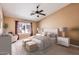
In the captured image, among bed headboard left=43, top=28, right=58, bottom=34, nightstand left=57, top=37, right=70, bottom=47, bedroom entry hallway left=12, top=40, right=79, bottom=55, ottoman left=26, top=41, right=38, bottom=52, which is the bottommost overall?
bedroom entry hallway left=12, top=40, right=79, bottom=55

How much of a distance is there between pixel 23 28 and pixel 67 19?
3.06ft

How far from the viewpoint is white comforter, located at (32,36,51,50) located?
6.50 ft

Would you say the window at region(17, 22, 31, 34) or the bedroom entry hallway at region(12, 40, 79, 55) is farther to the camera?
the window at region(17, 22, 31, 34)

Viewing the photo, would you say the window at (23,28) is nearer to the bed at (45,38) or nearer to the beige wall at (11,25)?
the beige wall at (11,25)

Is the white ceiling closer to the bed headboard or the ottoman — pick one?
the bed headboard

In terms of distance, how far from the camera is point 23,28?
81.7 inches

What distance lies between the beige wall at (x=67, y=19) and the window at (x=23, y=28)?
0.26 metres

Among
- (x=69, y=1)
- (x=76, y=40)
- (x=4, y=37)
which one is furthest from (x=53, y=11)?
(x=4, y=37)

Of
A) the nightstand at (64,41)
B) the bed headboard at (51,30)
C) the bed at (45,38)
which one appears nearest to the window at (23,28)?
the bed at (45,38)

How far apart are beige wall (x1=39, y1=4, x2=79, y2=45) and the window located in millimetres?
260

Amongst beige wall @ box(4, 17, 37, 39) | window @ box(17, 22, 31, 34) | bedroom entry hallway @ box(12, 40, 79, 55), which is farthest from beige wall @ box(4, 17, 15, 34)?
bedroom entry hallway @ box(12, 40, 79, 55)

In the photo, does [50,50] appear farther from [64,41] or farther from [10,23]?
[10,23]

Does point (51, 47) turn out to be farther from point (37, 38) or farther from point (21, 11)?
point (21, 11)
